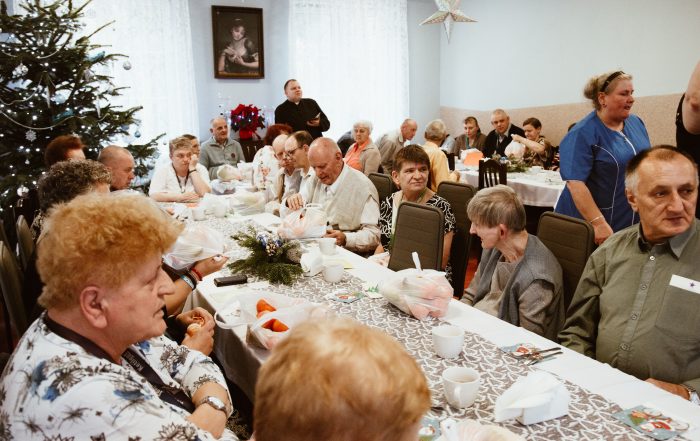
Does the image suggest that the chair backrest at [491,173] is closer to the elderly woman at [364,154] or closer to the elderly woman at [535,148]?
the elderly woman at [364,154]

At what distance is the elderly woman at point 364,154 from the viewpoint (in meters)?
6.03

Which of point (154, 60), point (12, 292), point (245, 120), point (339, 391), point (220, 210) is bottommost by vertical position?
point (12, 292)

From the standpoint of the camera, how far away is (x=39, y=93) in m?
4.98

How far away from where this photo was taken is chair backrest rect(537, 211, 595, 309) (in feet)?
7.37

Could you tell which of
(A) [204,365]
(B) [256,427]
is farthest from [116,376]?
(A) [204,365]

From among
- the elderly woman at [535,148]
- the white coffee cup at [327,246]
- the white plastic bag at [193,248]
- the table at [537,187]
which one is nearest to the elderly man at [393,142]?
the elderly woman at [535,148]

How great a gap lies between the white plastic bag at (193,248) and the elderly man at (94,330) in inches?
40.9

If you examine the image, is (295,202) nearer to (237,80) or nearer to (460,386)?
(460,386)

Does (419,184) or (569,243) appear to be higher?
(419,184)

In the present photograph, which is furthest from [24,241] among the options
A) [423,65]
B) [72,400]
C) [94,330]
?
[423,65]

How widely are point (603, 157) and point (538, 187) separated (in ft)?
7.35

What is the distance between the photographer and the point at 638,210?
6.31 feet

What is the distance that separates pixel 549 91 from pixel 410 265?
602cm

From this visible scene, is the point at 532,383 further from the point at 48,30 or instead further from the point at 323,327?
the point at 48,30
